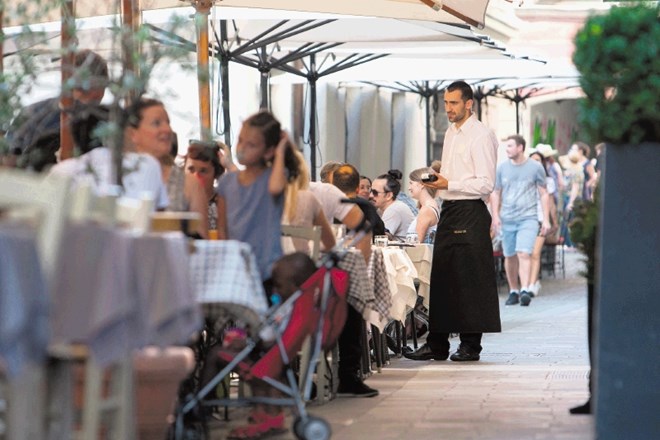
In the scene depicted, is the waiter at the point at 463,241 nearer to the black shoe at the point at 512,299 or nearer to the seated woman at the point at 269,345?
the seated woman at the point at 269,345

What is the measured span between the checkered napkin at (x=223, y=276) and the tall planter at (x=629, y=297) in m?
1.37

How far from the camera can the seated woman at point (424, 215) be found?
44.7 ft

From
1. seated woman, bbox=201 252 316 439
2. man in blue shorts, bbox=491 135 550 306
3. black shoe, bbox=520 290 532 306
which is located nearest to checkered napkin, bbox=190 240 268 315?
seated woman, bbox=201 252 316 439

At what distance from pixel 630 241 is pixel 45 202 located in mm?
2294

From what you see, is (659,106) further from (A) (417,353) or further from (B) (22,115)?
(A) (417,353)

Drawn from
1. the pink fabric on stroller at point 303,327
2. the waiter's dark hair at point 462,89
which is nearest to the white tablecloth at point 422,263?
the waiter's dark hair at point 462,89

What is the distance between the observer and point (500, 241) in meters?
21.1

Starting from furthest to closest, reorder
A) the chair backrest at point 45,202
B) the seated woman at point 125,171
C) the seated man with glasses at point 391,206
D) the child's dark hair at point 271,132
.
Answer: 1. the seated man with glasses at point 391,206
2. the child's dark hair at point 271,132
3. the seated woman at point 125,171
4. the chair backrest at point 45,202

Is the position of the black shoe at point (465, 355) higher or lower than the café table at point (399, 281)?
lower

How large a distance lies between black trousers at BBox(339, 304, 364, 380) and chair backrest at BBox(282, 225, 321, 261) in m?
1.37

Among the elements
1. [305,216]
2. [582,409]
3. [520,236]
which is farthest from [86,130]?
[520,236]

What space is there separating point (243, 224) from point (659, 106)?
242cm

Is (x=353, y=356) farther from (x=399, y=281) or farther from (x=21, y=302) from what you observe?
(x=21, y=302)

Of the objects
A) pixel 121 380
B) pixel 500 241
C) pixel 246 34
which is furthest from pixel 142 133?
pixel 500 241
